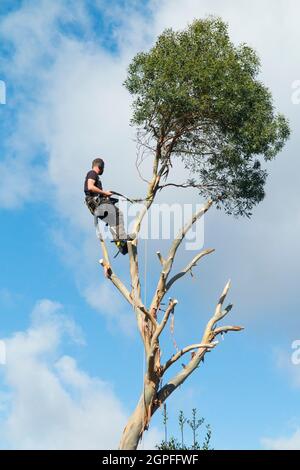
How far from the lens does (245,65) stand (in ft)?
57.9

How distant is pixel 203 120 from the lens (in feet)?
56.2

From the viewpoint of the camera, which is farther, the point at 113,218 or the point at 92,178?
the point at 113,218

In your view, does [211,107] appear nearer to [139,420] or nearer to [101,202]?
[101,202]

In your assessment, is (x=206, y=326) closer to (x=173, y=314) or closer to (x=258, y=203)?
(x=173, y=314)

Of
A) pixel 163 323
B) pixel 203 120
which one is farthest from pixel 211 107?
pixel 163 323

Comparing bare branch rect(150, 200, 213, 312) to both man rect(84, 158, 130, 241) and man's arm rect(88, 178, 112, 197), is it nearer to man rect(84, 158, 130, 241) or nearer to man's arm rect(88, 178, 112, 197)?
man rect(84, 158, 130, 241)

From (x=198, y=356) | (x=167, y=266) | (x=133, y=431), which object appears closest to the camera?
(x=133, y=431)

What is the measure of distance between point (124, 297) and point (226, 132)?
527 centimetres

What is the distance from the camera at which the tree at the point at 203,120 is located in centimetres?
1536

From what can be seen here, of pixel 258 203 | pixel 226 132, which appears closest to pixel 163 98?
pixel 226 132

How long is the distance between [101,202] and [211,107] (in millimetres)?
4078

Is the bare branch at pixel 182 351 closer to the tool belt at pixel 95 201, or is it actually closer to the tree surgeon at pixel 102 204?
the tree surgeon at pixel 102 204

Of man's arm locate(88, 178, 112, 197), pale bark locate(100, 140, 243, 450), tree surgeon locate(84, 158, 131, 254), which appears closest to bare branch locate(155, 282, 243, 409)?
pale bark locate(100, 140, 243, 450)
